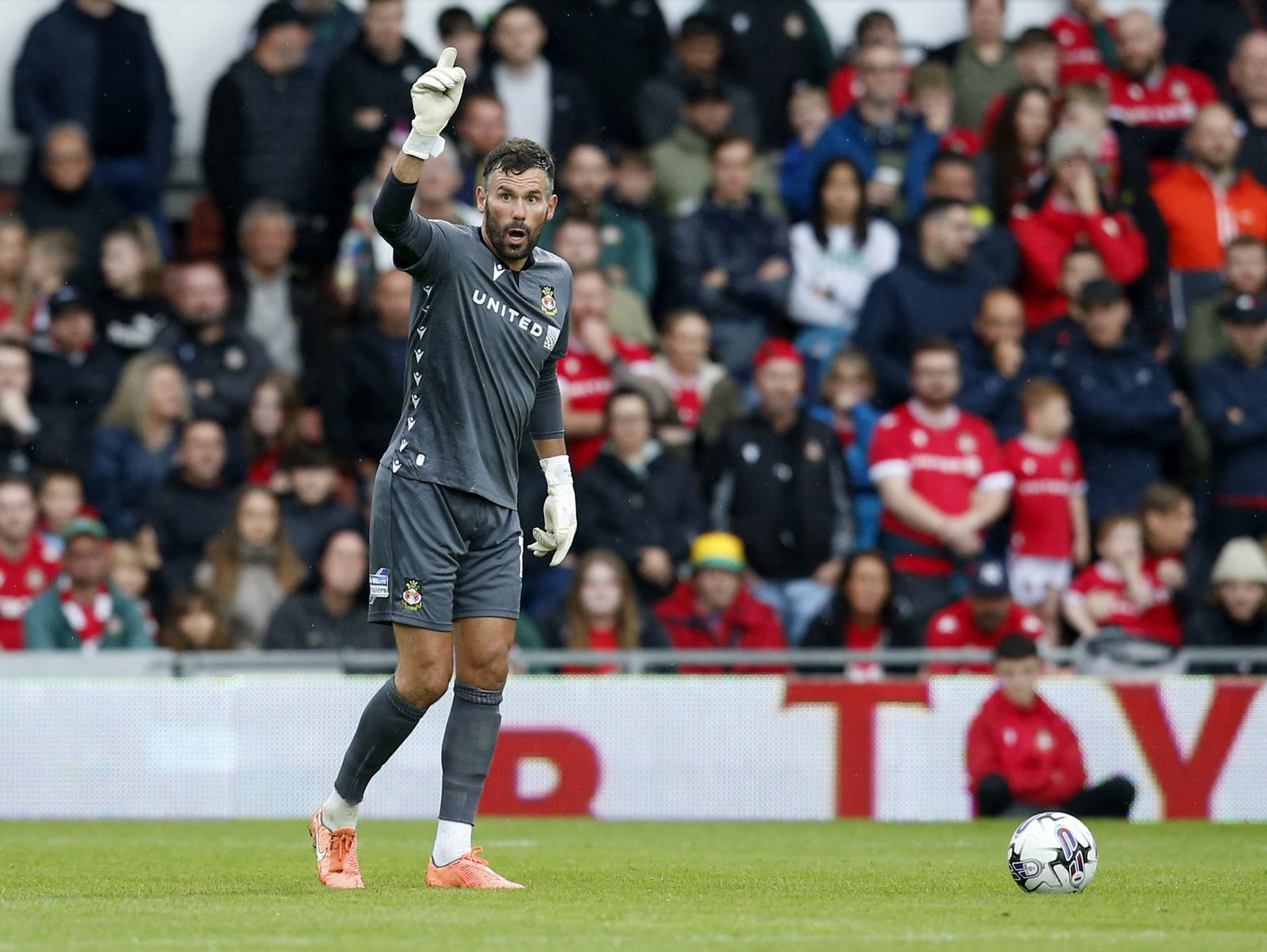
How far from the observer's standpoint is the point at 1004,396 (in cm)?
1469

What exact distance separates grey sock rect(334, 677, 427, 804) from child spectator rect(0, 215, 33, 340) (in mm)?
7679

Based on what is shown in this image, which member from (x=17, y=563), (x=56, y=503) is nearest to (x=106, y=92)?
(x=56, y=503)

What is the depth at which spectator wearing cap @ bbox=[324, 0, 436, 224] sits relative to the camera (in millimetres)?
15250

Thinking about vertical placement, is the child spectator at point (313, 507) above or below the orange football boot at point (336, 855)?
above

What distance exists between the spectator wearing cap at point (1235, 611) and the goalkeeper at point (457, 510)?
674 cm

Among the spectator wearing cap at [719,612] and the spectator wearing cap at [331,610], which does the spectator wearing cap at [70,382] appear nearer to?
the spectator wearing cap at [331,610]

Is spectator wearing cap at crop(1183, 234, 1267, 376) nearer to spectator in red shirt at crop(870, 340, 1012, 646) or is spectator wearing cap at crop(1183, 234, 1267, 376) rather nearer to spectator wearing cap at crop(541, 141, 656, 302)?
spectator in red shirt at crop(870, 340, 1012, 646)

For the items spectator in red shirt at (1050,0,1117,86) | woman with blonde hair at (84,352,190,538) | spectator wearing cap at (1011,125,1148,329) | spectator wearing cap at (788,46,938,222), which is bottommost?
woman with blonde hair at (84,352,190,538)

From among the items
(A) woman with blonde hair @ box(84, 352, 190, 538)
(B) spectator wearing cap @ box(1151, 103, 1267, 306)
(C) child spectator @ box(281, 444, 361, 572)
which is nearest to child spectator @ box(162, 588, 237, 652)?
(C) child spectator @ box(281, 444, 361, 572)

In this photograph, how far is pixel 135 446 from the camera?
45.6ft

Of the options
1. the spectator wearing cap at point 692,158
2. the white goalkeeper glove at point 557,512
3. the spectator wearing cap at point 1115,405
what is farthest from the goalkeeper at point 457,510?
the spectator wearing cap at point 692,158

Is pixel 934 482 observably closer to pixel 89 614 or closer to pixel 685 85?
pixel 685 85

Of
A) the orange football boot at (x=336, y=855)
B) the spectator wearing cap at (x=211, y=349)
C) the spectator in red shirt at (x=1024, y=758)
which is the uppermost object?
the spectator wearing cap at (x=211, y=349)

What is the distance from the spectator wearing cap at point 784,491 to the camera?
45.6 feet
